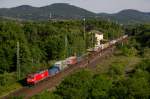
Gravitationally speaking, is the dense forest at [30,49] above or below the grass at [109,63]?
above

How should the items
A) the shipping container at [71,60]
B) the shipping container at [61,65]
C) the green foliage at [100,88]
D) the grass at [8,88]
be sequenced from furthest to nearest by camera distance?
the shipping container at [71,60] → the shipping container at [61,65] → the grass at [8,88] → the green foliage at [100,88]

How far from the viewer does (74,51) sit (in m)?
81.4

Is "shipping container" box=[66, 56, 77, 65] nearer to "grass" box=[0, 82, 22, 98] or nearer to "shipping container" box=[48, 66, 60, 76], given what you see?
"shipping container" box=[48, 66, 60, 76]

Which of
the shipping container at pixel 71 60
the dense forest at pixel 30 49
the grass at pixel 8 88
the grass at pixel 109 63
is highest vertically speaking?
the dense forest at pixel 30 49

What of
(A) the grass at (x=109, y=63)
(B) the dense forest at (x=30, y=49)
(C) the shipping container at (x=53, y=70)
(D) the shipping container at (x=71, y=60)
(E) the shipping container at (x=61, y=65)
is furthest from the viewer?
(D) the shipping container at (x=71, y=60)

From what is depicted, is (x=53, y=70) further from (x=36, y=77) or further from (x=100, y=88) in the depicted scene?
(x=100, y=88)

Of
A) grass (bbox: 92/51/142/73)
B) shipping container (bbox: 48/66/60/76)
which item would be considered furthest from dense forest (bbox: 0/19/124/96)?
grass (bbox: 92/51/142/73)

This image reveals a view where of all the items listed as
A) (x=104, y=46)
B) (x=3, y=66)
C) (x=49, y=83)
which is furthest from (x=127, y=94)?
(x=104, y=46)

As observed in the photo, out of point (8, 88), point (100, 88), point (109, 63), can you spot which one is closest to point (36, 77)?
point (8, 88)

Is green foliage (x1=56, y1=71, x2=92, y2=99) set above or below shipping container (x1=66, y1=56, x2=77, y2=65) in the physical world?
above

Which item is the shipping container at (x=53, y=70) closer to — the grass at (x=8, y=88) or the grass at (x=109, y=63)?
the grass at (x=8, y=88)

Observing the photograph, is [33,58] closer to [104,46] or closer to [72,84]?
[72,84]

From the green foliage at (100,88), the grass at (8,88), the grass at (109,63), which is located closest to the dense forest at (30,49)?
the grass at (8,88)

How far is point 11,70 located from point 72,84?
80.2 feet
